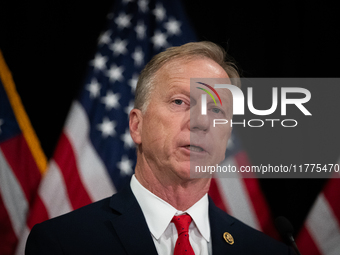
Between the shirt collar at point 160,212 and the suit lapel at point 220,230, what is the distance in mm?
34

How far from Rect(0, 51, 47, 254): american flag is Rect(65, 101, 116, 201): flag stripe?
0.86 ft

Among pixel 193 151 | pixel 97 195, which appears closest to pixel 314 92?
pixel 193 151

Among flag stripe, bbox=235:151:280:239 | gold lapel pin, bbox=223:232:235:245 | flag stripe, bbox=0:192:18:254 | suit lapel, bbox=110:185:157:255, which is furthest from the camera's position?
flag stripe, bbox=235:151:280:239

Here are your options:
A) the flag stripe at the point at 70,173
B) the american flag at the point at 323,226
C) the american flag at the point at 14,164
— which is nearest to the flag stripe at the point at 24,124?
the american flag at the point at 14,164

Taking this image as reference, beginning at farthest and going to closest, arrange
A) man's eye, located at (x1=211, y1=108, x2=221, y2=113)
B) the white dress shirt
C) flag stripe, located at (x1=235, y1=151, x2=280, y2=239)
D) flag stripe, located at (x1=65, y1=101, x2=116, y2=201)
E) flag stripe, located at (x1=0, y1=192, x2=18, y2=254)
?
flag stripe, located at (x1=235, y1=151, x2=280, y2=239)
flag stripe, located at (x1=65, y1=101, x2=116, y2=201)
flag stripe, located at (x1=0, y1=192, x2=18, y2=254)
man's eye, located at (x1=211, y1=108, x2=221, y2=113)
the white dress shirt

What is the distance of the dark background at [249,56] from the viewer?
253cm

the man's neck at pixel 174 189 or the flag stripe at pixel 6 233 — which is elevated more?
the man's neck at pixel 174 189

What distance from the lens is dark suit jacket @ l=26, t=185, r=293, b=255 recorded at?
1.60 meters

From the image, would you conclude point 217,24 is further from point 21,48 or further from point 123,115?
point 21,48

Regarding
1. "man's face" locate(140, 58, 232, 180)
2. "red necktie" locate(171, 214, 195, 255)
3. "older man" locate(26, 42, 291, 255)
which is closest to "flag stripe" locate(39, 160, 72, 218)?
"older man" locate(26, 42, 291, 255)

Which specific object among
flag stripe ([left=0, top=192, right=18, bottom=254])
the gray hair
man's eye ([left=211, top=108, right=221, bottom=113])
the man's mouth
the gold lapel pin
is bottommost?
the gold lapel pin

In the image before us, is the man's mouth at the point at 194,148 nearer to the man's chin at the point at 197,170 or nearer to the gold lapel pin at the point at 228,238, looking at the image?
the man's chin at the point at 197,170

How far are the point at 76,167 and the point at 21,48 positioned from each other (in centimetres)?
102

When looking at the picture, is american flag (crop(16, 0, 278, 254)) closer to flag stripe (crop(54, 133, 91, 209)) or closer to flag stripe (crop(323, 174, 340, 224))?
flag stripe (crop(54, 133, 91, 209))
